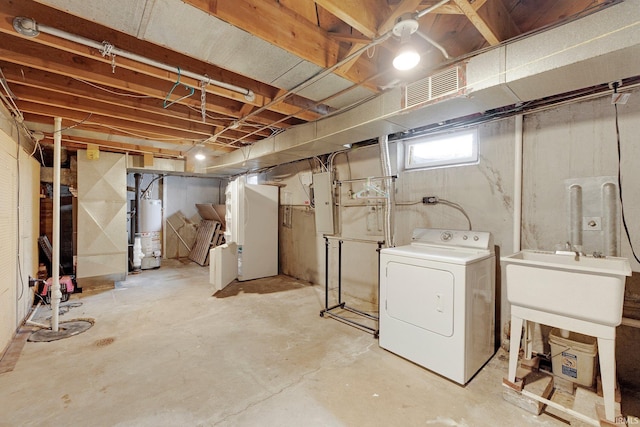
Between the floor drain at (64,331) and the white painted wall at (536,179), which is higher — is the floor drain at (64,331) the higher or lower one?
the lower one

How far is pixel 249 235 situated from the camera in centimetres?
500

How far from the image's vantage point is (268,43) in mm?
1874

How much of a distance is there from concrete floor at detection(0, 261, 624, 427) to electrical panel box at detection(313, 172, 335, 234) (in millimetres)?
1349

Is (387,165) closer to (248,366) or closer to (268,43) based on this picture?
(268,43)

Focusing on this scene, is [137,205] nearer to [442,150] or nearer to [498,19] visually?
[442,150]

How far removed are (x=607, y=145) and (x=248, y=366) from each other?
340 centimetres

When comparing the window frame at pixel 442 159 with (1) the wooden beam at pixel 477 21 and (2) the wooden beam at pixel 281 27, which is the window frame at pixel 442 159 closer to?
(1) the wooden beam at pixel 477 21

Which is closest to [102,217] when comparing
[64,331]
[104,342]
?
[64,331]

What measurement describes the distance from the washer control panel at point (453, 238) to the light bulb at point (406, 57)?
1677 millimetres

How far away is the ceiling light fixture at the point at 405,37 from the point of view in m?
1.56

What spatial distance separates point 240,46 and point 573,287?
8.71 ft

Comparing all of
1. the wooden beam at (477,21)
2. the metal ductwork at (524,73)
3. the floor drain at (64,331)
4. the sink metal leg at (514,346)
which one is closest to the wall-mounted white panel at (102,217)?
the floor drain at (64,331)

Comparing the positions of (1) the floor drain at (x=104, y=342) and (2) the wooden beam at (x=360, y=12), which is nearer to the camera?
(2) the wooden beam at (x=360, y=12)

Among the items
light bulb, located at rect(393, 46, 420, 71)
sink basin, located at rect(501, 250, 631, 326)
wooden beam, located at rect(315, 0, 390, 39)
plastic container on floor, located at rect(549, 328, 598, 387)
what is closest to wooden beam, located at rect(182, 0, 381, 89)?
wooden beam, located at rect(315, 0, 390, 39)
